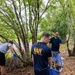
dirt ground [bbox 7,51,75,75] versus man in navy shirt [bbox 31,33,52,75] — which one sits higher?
man in navy shirt [bbox 31,33,52,75]

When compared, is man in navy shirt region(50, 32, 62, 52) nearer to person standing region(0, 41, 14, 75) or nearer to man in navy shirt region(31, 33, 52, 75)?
person standing region(0, 41, 14, 75)

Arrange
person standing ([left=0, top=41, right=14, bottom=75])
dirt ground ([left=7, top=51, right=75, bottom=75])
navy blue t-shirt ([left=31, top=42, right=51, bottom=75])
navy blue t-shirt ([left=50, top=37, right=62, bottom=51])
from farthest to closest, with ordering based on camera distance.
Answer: navy blue t-shirt ([left=50, top=37, right=62, bottom=51])
dirt ground ([left=7, top=51, right=75, bottom=75])
person standing ([left=0, top=41, right=14, bottom=75])
navy blue t-shirt ([left=31, top=42, right=51, bottom=75])

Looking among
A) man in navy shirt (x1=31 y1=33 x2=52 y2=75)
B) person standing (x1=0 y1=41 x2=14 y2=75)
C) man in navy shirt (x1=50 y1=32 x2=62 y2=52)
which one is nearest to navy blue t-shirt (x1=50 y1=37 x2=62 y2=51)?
man in navy shirt (x1=50 y1=32 x2=62 y2=52)

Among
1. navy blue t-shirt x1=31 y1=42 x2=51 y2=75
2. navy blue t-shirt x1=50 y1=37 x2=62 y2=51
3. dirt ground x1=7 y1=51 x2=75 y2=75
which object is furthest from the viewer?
navy blue t-shirt x1=50 y1=37 x2=62 y2=51

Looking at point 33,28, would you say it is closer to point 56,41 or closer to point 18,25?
point 18,25

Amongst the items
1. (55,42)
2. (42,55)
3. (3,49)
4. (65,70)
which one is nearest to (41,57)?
(42,55)

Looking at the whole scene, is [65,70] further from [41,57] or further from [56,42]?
[41,57]

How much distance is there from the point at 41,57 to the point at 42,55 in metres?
0.07

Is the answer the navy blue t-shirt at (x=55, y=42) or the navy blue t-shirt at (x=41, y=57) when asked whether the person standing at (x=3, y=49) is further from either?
the navy blue t-shirt at (x=55, y=42)

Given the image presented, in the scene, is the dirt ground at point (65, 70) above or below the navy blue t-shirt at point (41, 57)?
below

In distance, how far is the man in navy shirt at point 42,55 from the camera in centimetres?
463

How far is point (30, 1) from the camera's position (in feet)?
28.1

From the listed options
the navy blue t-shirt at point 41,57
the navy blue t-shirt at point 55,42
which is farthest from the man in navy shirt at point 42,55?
the navy blue t-shirt at point 55,42

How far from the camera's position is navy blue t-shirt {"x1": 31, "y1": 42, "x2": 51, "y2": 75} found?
463cm
